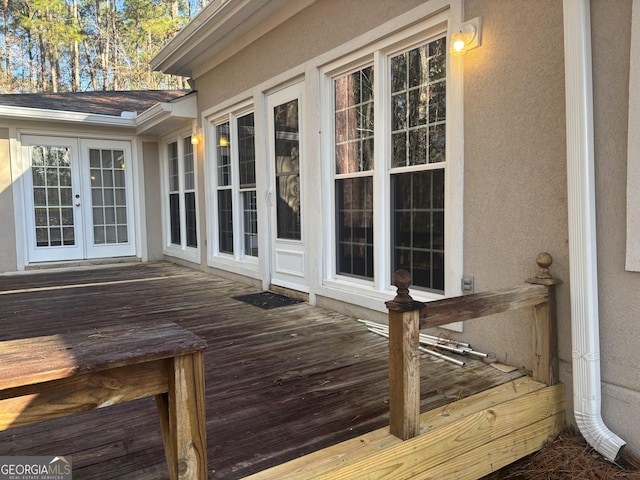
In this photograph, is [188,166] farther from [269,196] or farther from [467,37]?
[467,37]

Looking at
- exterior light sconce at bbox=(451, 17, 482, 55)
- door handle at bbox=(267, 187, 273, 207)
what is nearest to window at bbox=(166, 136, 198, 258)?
door handle at bbox=(267, 187, 273, 207)

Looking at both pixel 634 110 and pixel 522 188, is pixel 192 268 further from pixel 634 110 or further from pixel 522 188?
pixel 634 110

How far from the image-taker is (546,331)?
227cm

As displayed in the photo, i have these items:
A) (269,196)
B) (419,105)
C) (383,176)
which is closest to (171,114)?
(269,196)

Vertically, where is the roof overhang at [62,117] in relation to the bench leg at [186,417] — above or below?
above

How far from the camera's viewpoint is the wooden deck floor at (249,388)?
1.74m

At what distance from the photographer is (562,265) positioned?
227 cm

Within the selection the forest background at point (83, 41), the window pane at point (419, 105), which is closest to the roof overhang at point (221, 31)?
the window pane at point (419, 105)

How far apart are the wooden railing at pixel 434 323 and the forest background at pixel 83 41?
62.5 feet

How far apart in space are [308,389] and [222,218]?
434cm

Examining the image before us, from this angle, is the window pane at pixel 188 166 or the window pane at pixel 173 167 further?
the window pane at pixel 173 167

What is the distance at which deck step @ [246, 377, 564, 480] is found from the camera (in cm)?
159

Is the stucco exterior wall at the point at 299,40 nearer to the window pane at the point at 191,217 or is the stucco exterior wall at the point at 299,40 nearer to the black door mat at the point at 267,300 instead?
the window pane at the point at 191,217

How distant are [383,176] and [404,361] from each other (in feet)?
6.74
